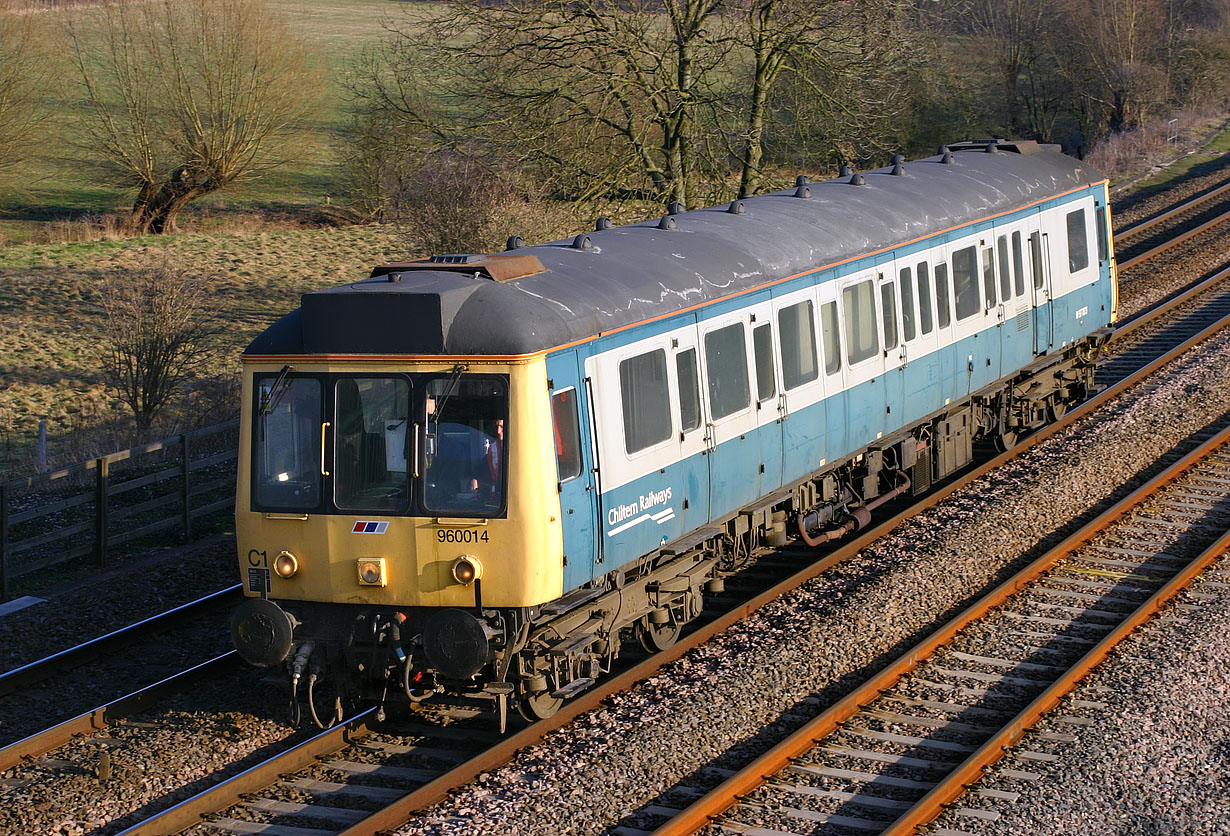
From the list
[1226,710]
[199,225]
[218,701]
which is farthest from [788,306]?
[199,225]

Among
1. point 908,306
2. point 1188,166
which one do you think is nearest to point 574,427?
point 908,306

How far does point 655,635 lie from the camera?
9.84 meters

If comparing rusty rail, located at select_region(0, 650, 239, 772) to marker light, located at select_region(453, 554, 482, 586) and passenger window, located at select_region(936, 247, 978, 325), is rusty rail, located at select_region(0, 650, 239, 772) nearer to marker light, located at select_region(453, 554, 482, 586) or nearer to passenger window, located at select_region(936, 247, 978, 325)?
marker light, located at select_region(453, 554, 482, 586)

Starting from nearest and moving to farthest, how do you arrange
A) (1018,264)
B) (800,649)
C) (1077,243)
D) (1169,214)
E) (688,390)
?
1. (688,390)
2. (800,649)
3. (1018,264)
4. (1077,243)
5. (1169,214)

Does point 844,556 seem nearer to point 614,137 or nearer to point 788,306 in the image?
point 788,306

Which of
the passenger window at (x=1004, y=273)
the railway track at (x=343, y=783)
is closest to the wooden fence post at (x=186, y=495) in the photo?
the railway track at (x=343, y=783)

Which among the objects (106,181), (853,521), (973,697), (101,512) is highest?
(106,181)

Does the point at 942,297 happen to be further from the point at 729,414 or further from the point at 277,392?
the point at 277,392

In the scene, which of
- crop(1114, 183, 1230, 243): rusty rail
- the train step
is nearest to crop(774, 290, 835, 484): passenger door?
the train step

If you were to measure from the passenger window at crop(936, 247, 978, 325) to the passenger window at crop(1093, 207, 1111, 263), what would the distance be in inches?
138

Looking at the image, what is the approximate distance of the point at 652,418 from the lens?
9.05 m

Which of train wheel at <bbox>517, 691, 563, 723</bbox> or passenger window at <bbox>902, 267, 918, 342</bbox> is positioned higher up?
passenger window at <bbox>902, 267, 918, 342</bbox>

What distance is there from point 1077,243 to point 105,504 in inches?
434

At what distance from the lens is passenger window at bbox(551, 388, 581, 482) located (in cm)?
807
